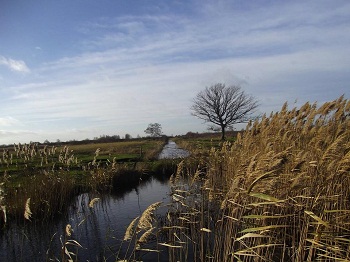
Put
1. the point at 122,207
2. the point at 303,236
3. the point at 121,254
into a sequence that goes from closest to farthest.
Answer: the point at 303,236, the point at 121,254, the point at 122,207

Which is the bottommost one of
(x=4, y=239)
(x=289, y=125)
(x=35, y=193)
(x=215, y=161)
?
(x=4, y=239)

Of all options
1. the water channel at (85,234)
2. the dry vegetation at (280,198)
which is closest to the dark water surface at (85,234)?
the water channel at (85,234)

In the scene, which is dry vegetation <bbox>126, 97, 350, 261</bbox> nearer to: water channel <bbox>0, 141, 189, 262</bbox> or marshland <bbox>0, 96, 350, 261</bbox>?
marshland <bbox>0, 96, 350, 261</bbox>

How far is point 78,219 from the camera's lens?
9445 mm

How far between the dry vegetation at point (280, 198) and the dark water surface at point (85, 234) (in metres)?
1.30

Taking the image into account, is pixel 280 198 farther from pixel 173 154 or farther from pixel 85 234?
pixel 173 154

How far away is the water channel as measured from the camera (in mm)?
6914

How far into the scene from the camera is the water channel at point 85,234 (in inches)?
272

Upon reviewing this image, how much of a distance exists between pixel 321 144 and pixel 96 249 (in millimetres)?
5302

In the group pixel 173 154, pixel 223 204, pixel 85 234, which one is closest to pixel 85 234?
pixel 85 234

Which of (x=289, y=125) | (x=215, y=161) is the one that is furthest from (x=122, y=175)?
(x=289, y=125)

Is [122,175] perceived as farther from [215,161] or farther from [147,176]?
[215,161]

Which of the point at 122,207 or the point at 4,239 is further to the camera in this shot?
the point at 122,207

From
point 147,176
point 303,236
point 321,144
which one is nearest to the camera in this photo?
point 303,236
